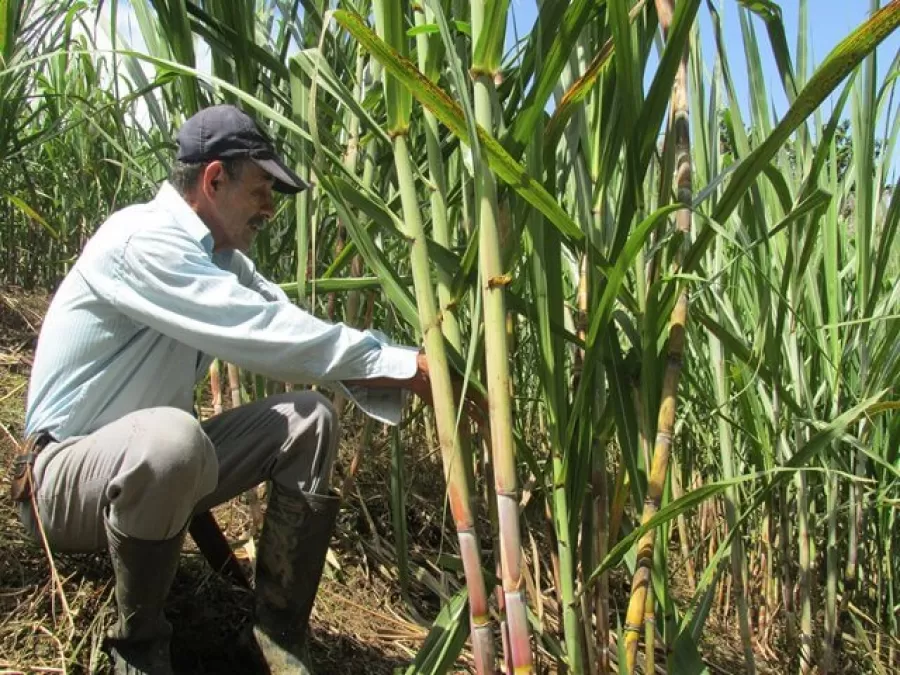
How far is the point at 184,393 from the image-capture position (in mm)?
1345

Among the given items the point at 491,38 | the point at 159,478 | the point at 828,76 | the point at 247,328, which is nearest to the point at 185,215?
the point at 247,328

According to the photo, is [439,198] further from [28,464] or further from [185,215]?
[28,464]

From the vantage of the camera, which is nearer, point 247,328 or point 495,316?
point 495,316

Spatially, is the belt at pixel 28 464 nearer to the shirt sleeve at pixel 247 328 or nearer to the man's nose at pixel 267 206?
the shirt sleeve at pixel 247 328

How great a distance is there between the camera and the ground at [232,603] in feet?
4.16

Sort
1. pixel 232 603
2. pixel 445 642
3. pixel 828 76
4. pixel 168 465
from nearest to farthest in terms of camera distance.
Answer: pixel 828 76 → pixel 445 642 → pixel 168 465 → pixel 232 603

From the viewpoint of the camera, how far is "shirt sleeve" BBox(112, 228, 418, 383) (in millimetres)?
1105

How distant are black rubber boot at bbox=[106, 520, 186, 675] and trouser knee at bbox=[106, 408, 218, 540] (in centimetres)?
2

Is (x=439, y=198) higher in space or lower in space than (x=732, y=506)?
higher

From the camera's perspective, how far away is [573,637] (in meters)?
0.95

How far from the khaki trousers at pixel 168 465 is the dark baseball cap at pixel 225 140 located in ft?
1.07

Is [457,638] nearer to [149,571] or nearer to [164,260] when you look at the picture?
[149,571]

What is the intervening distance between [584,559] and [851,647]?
76 cm

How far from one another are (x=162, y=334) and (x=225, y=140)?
0.91ft
